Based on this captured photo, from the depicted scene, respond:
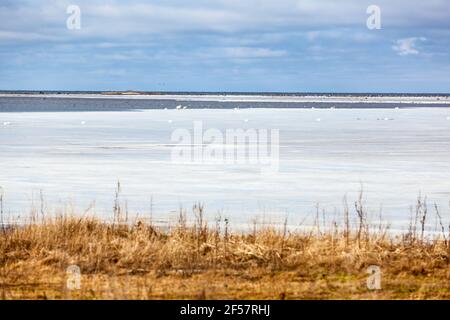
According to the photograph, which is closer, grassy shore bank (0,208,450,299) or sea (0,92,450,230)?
grassy shore bank (0,208,450,299)

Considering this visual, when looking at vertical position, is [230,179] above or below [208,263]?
above

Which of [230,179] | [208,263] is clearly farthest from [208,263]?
[230,179]

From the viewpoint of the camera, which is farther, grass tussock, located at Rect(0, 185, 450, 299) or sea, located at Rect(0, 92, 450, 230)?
sea, located at Rect(0, 92, 450, 230)

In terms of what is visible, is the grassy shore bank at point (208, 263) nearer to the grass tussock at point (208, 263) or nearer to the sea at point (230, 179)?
the grass tussock at point (208, 263)

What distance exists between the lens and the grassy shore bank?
7922 millimetres

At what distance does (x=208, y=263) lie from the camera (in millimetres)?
9211

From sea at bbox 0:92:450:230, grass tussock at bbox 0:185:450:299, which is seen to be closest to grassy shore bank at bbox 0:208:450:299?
grass tussock at bbox 0:185:450:299

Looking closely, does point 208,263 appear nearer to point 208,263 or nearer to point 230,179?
point 208,263

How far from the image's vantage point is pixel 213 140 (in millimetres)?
31312

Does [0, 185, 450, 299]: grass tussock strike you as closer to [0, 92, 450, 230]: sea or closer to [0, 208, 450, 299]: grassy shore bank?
[0, 208, 450, 299]: grassy shore bank
